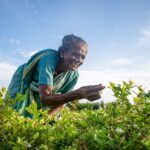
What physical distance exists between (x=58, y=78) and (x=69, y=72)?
0.83 feet

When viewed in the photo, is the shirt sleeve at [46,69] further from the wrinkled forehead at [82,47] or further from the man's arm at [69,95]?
the wrinkled forehead at [82,47]

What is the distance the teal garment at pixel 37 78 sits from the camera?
4590 mm

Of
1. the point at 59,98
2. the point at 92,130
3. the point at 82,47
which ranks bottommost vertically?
the point at 92,130

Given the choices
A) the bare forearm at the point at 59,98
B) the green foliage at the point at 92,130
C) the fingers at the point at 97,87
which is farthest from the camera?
the bare forearm at the point at 59,98

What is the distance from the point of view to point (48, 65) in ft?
15.1

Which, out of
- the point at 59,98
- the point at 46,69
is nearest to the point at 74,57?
the point at 46,69

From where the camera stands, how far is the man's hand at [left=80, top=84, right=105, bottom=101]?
149 inches

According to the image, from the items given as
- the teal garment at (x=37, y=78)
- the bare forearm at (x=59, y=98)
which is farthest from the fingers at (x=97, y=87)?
the teal garment at (x=37, y=78)

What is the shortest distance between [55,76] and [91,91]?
1.40 m

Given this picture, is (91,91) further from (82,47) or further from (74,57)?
(82,47)

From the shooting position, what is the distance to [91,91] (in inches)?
151

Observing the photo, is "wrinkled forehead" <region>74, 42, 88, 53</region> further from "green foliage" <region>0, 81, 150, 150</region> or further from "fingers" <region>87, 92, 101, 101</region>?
"green foliage" <region>0, 81, 150, 150</region>

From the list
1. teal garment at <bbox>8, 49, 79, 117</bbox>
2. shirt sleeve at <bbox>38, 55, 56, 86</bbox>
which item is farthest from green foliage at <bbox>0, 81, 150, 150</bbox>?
teal garment at <bbox>8, 49, 79, 117</bbox>

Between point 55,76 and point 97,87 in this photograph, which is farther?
point 55,76
